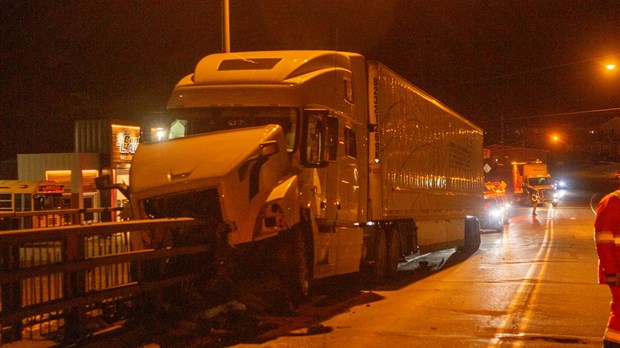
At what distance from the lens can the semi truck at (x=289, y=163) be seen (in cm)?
903

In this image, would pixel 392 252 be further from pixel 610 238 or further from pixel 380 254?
pixel 610 238

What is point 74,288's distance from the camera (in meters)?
7.59

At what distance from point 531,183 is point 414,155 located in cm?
4318

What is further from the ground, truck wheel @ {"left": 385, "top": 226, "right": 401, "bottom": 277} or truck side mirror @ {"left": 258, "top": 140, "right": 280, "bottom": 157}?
truck side mirror @ {"left": 258, "top": 140, "right": 280, "bottom": 157}

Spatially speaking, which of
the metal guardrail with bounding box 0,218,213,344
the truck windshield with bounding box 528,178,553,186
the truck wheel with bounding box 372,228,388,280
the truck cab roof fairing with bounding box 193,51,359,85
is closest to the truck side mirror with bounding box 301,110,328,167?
the truck cab roof fairing with bounding box 193,51,359,85

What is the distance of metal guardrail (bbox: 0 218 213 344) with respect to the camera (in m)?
6.90

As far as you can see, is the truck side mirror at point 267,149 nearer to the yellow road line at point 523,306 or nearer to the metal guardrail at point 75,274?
the metal guardrail at point 75,274

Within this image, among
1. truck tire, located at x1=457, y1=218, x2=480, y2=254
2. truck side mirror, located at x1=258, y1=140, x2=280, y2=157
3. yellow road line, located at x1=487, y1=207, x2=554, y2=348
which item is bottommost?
yellow road line, located at x1=487, y1=207, x2=554, y2=348

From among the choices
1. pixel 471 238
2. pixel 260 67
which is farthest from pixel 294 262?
pixel 471 238

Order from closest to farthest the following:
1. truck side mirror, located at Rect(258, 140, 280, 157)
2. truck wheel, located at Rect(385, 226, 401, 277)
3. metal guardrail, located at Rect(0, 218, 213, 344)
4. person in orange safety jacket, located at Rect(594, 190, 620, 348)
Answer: person in orange safety jacket, located at Rect(594, 190, 620, 348) < metal guardrail, located at Rect(0, 218, 213, 344) < truck side mirror, located at Rect(258, 140, 280, 157) < truck wheel, located at Rect(385, 226, 401, 277)

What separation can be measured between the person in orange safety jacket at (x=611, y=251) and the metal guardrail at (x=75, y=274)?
486cm

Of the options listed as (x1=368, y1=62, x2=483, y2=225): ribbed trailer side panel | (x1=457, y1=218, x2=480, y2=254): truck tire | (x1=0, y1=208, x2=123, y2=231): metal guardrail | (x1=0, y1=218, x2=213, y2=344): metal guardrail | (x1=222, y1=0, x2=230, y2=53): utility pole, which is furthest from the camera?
(x1=457, y1=218, x2=480, y2=254): truck tire

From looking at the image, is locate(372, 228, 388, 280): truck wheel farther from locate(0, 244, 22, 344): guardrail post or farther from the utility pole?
locate(0, 244, 22, 344): guardrail post

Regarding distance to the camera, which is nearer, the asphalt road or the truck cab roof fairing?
the asphalt road
